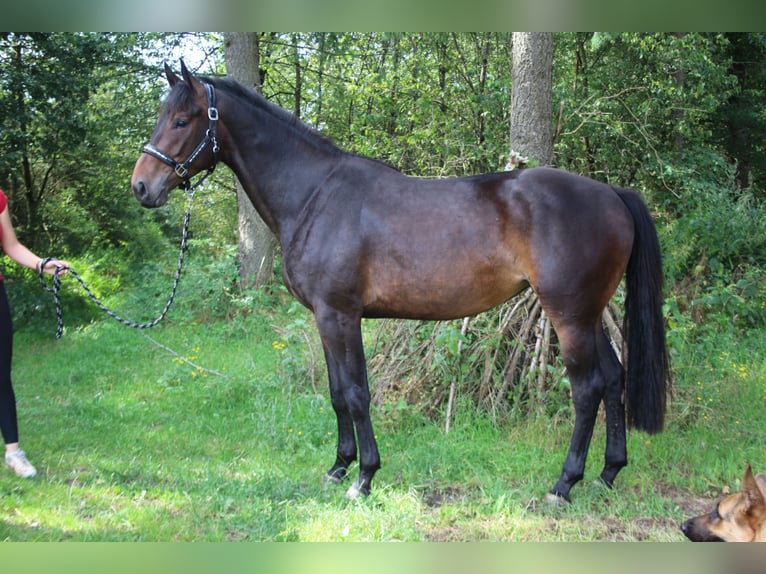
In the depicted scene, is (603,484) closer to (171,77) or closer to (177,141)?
(177,141)

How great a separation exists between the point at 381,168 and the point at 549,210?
1146mm

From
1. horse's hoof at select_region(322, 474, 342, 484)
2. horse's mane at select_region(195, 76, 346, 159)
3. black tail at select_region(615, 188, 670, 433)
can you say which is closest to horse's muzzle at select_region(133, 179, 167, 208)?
horse's mane at select_region(195, 76, 346, 159)

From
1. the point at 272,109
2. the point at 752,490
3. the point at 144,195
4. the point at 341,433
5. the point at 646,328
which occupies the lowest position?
the point at 341,433

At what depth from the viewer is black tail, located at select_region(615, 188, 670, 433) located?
3.55 metres

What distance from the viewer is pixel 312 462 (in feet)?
13.3

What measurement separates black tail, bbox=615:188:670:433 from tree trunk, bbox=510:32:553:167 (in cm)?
173

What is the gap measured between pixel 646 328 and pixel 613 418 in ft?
2.08

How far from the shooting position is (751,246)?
662cm

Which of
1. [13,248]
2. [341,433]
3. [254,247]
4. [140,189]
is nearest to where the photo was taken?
[140,189]

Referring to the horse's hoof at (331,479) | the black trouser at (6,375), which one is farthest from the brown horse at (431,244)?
the black trouser at (6,375)

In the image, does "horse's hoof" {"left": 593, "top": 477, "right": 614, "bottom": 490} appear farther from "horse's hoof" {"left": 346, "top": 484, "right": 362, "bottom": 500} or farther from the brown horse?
"horse's hoof" {"left": 346, "top": 484, "right": 362, "bottom": 500}

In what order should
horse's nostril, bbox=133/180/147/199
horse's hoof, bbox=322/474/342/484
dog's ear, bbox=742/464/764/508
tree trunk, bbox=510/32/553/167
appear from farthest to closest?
1. tree trunk, bbox=510/32/553/167
2. horse's hoof, bbox=322/474/342/484
3. horse's nostril, bbox=133/180/147/199
4. dog's ear, bbox=742/464/764/508

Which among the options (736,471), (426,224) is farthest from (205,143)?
(736,471)

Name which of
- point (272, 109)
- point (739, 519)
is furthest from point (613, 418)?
point (272, 109)
